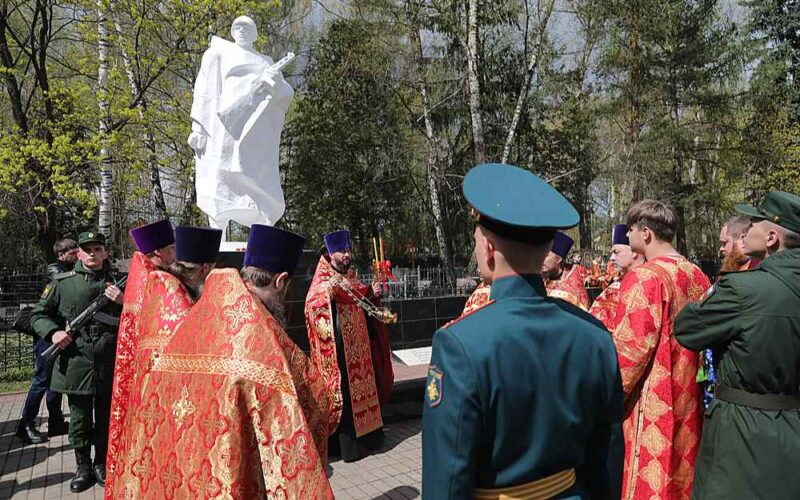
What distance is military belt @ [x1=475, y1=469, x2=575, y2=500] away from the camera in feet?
5.28

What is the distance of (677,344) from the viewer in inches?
125

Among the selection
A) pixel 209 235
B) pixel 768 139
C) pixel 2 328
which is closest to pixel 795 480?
pixel 209 235

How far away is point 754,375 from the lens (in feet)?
9.10

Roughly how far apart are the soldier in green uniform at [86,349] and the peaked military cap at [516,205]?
3881 mm

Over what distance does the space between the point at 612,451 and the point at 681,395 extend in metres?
1.66

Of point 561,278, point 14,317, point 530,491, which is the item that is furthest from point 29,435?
point 14,317

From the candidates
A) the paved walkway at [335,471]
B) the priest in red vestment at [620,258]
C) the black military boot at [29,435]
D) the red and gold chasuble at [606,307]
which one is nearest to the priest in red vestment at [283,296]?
the red and gold chasuble at [606,307]

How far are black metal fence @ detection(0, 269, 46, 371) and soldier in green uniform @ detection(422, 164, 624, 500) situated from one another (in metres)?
7.07

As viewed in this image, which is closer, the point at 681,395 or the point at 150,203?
the point at 681,395

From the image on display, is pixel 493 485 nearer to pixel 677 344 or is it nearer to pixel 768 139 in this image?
pixel 677 344

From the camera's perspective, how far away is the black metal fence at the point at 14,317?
10419 millimetres

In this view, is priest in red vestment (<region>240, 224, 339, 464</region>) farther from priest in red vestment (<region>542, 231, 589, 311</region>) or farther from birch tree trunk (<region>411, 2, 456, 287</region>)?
birch tree trunk (<region>411, 2, 456, 287</region>)

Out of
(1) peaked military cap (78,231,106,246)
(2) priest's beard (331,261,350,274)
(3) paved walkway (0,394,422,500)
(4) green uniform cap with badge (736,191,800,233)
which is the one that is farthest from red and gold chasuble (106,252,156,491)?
(4) green uniform cap with badge (736,191,800,233)

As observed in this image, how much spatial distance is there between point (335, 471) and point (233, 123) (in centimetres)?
412
